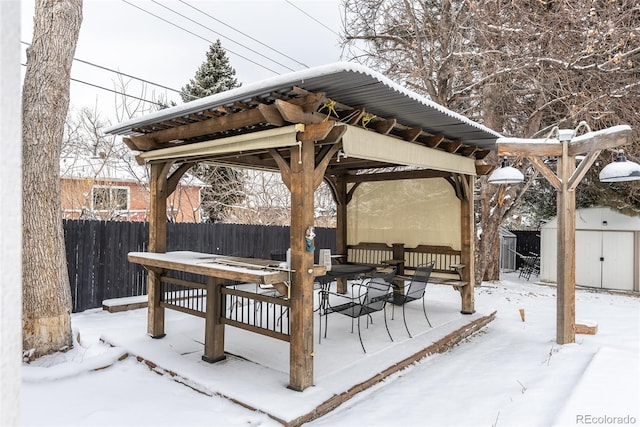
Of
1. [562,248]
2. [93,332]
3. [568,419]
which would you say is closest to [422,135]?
[562,248]

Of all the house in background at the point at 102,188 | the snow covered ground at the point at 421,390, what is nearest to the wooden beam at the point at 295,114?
the snow covered ground at the point at 421,390

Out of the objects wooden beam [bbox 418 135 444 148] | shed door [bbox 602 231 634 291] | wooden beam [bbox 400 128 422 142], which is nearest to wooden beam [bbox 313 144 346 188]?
wooden beam [bbox 400 128 422 142]

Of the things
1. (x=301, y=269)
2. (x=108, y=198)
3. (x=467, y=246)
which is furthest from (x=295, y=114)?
(x=108, y=198)

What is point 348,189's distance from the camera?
25.7 ft

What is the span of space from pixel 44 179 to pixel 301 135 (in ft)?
9.39

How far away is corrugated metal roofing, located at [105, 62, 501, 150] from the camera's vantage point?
9.47 feet

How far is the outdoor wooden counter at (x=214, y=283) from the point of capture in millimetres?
3398

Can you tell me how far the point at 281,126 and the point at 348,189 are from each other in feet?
14.7

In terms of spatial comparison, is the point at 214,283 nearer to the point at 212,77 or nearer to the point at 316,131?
the point at 316,131

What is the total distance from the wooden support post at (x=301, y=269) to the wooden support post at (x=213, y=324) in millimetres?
975

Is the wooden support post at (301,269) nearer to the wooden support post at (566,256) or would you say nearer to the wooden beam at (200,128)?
the wooden beam at (200,128)

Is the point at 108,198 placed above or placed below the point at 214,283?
above

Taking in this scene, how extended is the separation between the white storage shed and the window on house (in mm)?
11028

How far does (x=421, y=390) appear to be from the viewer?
364 centimetres
